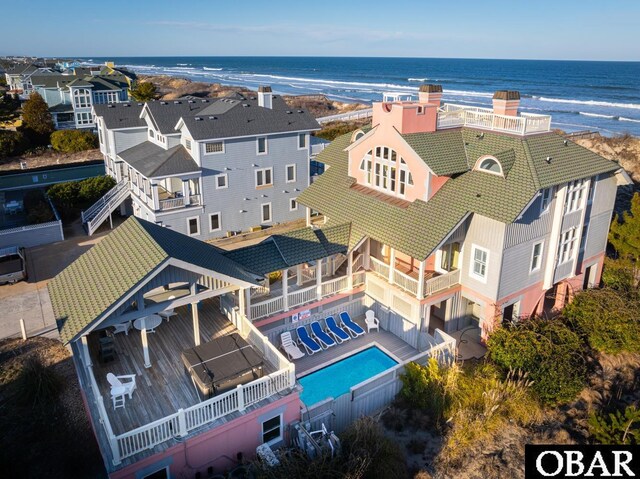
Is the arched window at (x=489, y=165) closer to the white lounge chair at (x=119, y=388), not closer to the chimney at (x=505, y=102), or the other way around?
the chimney at (x=505, y=102)

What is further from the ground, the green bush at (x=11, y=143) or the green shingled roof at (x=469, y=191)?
the green shingled roof at (x=469, y=191)

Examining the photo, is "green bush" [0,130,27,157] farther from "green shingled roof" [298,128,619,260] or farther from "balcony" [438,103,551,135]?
"balcony" [438,103,551,135]

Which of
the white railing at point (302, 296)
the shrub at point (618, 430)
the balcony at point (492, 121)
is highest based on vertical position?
the balcony at point (492, 121)

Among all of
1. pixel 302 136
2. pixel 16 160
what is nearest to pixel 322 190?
pixel 302 136

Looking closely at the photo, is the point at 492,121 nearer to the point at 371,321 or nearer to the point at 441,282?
the point at 441,282

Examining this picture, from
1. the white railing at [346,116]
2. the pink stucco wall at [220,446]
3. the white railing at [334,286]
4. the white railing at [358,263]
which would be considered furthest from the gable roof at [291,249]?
the white railing at [346,116]

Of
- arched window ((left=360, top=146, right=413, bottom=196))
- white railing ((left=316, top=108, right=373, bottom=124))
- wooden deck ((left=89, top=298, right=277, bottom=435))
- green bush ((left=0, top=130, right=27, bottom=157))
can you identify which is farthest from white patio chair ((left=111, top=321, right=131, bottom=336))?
white railing ((left=316, top=108, right=373, bottom=124))
